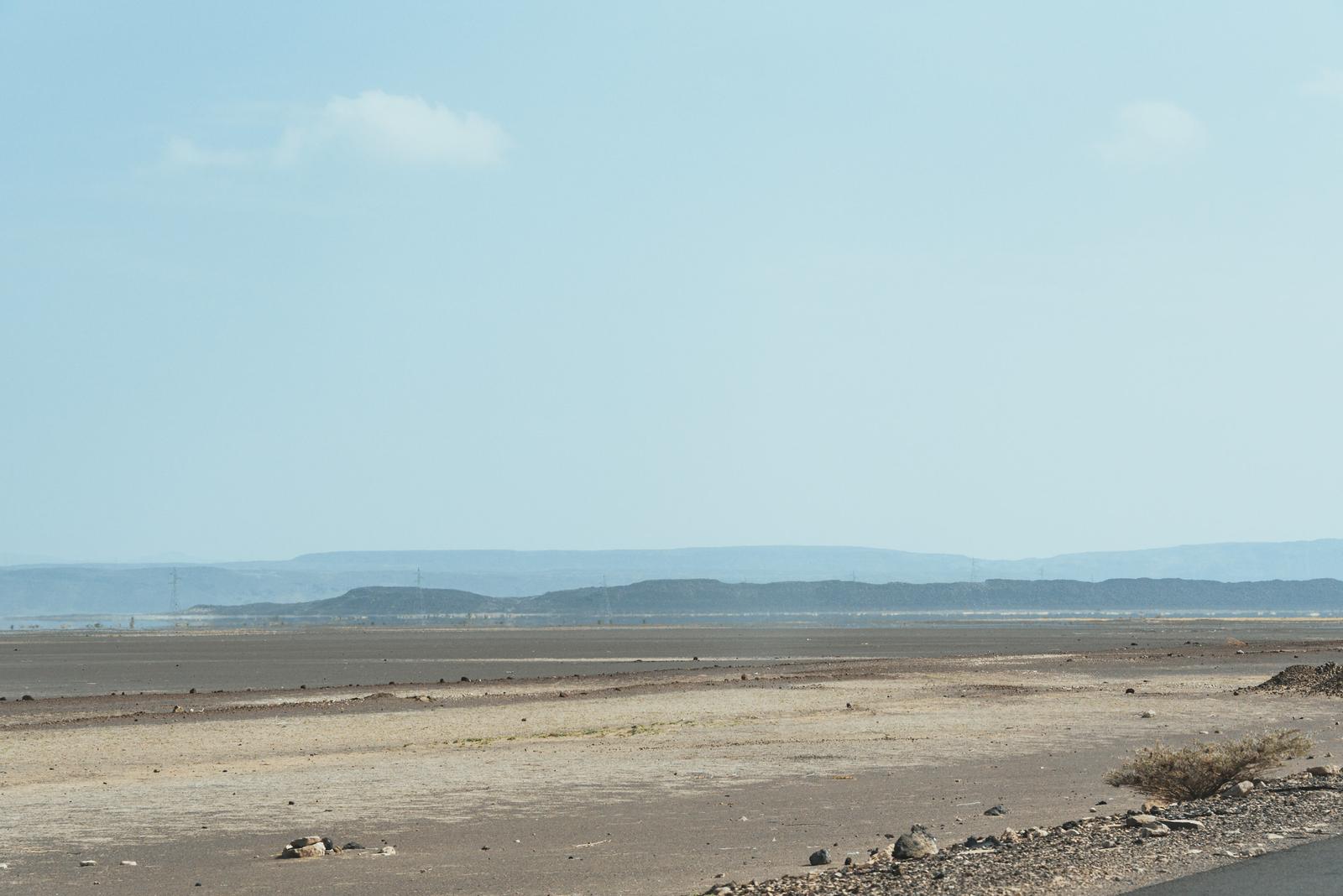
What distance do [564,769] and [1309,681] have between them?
22583mm

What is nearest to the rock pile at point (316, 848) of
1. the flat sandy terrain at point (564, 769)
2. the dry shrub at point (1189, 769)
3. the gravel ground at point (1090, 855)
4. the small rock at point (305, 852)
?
the small rock at point (305, 852)

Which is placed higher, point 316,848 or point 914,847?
point 914,847

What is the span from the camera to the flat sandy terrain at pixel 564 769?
14.8m

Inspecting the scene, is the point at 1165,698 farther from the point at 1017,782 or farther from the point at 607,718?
the point at 1017,782

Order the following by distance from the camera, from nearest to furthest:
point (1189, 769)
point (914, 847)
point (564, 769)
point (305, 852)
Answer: point (914, 847) < point (305, 852) < point (1189, 769) < point (564, 769)

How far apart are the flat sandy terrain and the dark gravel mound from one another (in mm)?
1031

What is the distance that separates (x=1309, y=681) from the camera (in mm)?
37438

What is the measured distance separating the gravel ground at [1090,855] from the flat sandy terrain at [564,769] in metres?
0.50

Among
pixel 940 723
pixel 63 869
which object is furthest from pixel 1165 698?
pixel 63 869

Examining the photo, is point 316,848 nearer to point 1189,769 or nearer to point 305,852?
point 305,852

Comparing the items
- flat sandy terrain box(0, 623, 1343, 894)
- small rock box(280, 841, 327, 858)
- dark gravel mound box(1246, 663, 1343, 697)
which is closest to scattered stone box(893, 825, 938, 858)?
flat sandy terrain box(0, 623, 1343, 894)

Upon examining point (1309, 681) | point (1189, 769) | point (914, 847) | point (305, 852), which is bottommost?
point (1309, 681)

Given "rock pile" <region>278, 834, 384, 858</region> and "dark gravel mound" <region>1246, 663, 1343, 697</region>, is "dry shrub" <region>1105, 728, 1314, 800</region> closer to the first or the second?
"rock pile" <region>278, 834, 384, 858</region>

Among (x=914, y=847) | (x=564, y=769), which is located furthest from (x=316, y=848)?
(x=564, y=769)
